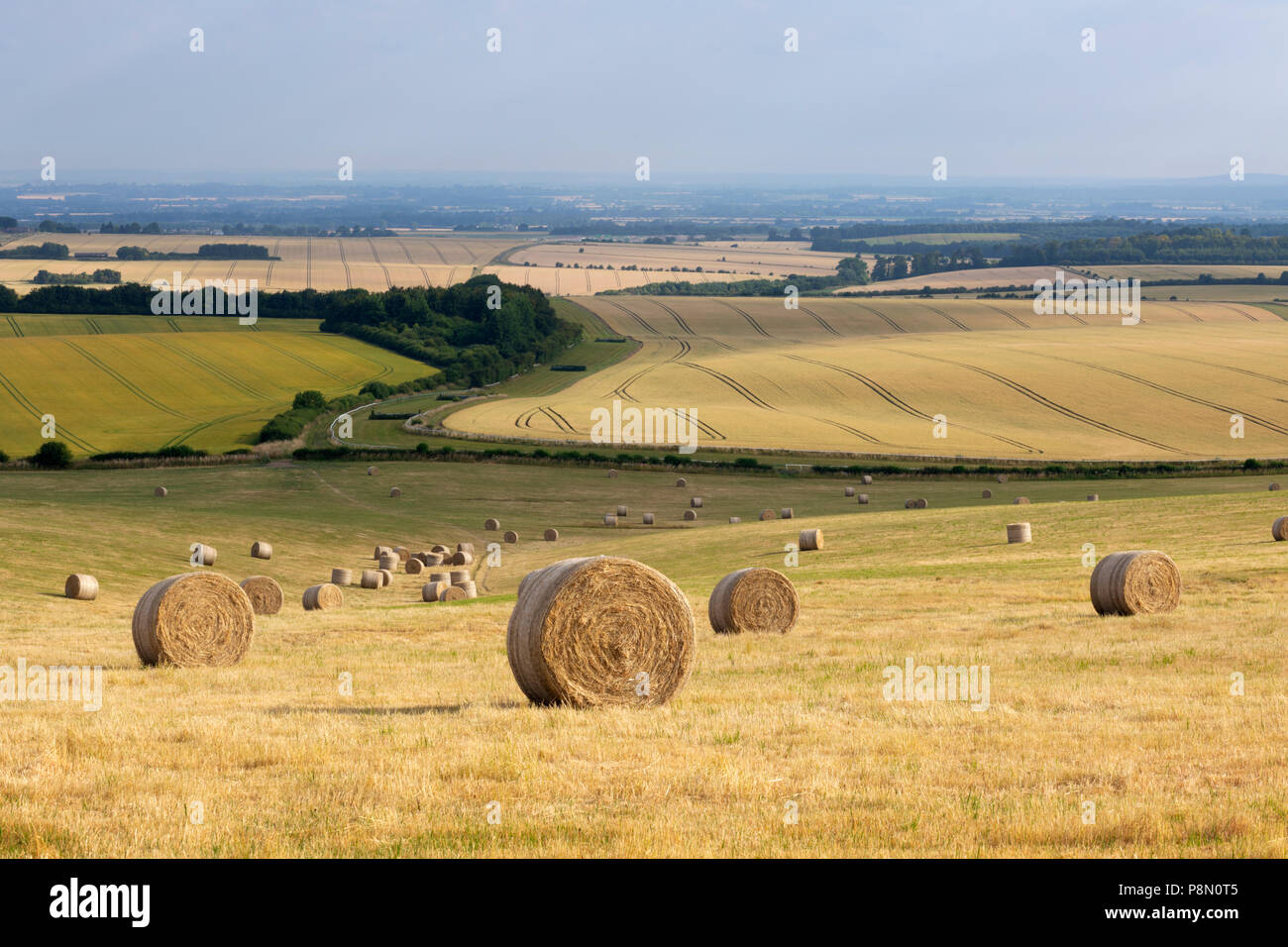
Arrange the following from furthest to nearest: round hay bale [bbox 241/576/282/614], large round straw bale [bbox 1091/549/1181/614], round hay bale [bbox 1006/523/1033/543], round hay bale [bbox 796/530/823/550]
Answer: round hay bale [bbox 796/530/823/550], round hay bale [bbox 1006/523/1033/543], round hay bale [bbox 241/576/282/614], large round straw bale [bbox 1091/549/1181/614]

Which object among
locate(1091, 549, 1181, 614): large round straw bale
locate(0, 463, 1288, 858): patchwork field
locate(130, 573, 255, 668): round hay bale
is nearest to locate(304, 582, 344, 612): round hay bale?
locate(0, 463, 1288, 858): patchwork field

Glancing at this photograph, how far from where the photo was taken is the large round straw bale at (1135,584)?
22359 mm

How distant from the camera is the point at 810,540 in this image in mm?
39781

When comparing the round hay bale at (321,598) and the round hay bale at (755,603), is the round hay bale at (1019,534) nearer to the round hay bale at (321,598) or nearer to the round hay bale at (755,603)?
the round hay bale at (755,603)

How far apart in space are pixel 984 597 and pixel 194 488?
40.9 m

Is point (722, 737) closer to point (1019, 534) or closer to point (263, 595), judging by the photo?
point (263, 595)

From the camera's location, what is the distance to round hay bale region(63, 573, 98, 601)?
31.3 metres

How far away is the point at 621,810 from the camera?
9.46 metres

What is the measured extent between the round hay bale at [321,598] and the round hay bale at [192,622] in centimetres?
1096

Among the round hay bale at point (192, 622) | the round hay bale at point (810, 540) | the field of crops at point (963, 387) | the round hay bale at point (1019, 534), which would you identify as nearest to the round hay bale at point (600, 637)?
the round hay bale at point (192, 622)

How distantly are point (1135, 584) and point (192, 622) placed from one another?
603 inches

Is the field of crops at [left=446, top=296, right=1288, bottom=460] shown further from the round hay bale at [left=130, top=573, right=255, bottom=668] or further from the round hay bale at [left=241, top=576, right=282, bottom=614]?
the round hay bale at [left=130, top=573, right=255, bottom=668]

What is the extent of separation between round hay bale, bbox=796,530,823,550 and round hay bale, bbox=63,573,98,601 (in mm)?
19696

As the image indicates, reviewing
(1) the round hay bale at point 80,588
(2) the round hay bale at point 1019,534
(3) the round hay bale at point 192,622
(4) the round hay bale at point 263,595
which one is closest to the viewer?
(3) the round hay bale at point 192,622
